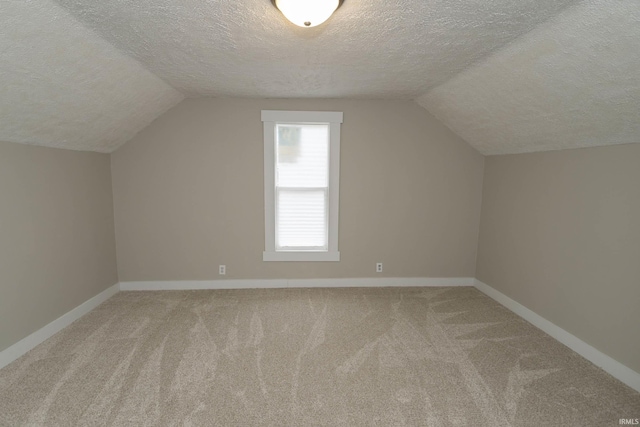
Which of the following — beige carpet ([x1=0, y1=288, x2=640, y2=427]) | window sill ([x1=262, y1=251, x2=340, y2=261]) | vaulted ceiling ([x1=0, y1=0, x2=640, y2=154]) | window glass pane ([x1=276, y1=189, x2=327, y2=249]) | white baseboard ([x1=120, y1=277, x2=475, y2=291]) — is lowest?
beige carpet ([x1=0, y1=288, x2=640, y2=427])

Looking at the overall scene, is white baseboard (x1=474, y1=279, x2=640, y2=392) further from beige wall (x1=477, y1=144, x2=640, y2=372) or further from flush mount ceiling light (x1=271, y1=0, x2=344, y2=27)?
flush mount ceiling light (x1=271, y1=0, x2=344, y2=27)

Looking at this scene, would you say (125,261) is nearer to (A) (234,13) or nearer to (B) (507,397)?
(A) (234,13)

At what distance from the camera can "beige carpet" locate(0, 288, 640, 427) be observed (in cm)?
186

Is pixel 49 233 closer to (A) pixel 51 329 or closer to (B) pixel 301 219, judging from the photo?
(A) pixel 51 329

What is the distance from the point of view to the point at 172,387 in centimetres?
207

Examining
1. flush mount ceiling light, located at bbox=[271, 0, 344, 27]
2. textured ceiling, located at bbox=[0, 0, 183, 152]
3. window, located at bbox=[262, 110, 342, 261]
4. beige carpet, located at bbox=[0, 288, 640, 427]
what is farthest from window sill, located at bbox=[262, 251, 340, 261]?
flush mount ceiling light, located at bbox=[271, 0, 344, 27]

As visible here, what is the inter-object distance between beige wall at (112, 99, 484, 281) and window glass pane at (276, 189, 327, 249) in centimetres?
23

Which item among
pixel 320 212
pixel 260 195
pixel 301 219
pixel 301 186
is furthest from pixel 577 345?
pixel 260 195

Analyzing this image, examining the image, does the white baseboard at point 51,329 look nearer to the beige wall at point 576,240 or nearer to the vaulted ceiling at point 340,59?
the vaulted ceiling at point 340,59

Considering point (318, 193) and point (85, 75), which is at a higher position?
point (85, 75)

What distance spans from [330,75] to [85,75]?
1.87 m

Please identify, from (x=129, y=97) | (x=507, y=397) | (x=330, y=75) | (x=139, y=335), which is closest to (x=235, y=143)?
(x=129, y=97)

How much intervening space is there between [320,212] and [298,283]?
949 mm

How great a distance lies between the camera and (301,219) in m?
3.81
